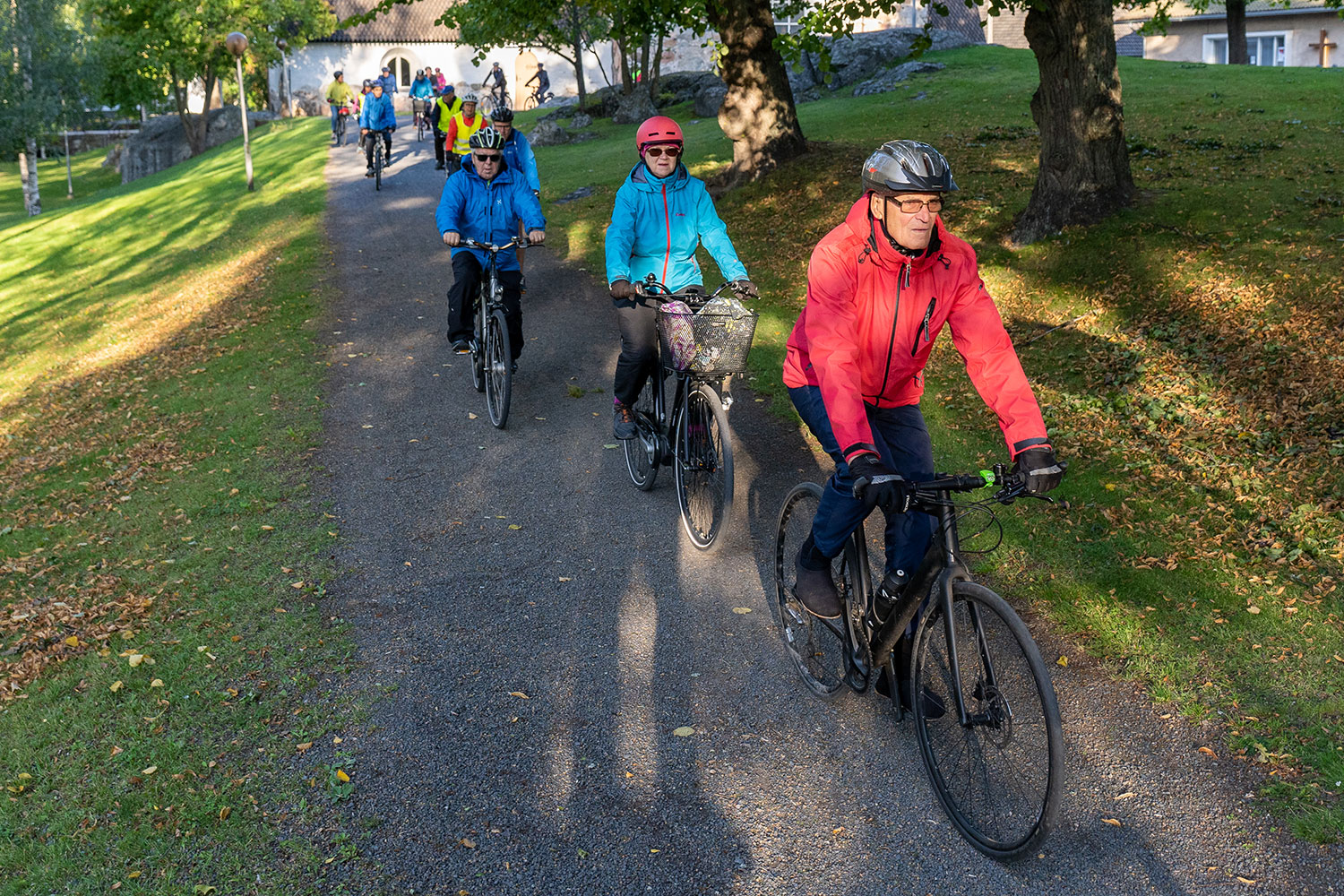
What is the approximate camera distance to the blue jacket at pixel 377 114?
22.3 m

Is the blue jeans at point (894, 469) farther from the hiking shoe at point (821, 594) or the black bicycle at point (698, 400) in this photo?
the black bicycle at point (698, 400)

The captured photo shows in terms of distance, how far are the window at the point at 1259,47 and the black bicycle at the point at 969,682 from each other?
44172 millimetres

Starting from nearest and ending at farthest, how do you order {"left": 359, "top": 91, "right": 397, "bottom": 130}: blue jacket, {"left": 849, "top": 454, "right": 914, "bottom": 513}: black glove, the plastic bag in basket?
{"left": 849, "top": 454, "right": 914, "bottom": 513}: black glove → the plastic bag in basket → {"left": 359, "top": 91, "right": 397, "bottom": 130}: blue jacket

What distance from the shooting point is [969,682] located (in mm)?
3602

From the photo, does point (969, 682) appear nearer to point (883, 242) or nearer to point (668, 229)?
point (883, 242)

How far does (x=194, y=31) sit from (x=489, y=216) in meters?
40.1

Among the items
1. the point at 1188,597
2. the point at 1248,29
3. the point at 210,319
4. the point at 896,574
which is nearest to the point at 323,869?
the point at 896,574

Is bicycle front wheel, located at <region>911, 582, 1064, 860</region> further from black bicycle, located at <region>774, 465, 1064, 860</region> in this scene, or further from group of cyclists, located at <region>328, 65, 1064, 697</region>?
group of cyclists, located at <region>328, 65, 1064, 697</region>

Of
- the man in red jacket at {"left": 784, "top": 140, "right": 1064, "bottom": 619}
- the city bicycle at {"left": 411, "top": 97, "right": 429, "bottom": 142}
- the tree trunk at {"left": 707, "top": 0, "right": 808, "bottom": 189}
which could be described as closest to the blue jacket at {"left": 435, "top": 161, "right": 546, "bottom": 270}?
the man in red jacket at {"left": 784, "top": 140, "right": 1064, "bottom": 619}

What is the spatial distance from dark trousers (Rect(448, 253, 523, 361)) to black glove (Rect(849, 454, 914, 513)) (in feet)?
18.2

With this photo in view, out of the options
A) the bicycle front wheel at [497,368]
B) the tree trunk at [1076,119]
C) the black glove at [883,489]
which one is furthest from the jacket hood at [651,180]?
the tree trunk at [1076,119]

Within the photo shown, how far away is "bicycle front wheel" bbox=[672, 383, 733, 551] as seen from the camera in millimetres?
5875

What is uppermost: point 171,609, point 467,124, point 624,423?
point 467,124

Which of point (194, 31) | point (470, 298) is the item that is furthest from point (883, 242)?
point (194, 31)
